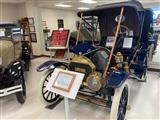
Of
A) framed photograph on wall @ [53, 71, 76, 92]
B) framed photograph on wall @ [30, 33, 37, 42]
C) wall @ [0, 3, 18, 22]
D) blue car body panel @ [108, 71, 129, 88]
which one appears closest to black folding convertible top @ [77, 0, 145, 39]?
blue car body panel @ [108, 71, 129, 88]

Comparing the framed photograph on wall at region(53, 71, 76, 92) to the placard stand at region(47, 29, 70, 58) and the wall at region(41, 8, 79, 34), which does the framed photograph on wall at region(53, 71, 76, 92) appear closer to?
the placard stand at region(47, 29, 70, 58)

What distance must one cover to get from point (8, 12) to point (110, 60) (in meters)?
6.62

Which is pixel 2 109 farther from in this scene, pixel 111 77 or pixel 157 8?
pixel 157 8

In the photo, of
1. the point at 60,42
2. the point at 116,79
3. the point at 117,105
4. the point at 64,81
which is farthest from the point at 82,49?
the point at 60,42

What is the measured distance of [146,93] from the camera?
11.3 feet

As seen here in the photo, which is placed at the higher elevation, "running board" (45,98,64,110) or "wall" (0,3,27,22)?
"wall" (0,3,27,22)

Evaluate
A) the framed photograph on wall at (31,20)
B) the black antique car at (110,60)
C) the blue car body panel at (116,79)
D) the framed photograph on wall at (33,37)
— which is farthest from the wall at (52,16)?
the blue car body panel at (116,79)

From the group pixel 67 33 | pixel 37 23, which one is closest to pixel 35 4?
pixel 37 23

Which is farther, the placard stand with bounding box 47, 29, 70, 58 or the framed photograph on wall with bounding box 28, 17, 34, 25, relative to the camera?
the framed photograph on wall with bounding box 28, 17, 34, 25

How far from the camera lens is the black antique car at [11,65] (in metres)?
2.95

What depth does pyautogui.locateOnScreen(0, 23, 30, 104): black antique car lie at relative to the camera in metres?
2.95

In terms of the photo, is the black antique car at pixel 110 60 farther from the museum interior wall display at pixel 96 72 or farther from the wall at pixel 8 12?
the wall at pixel 8 12

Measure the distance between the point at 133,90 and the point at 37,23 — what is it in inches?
209

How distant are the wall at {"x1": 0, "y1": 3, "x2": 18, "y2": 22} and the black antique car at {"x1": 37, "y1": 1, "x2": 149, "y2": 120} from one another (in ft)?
17.8
